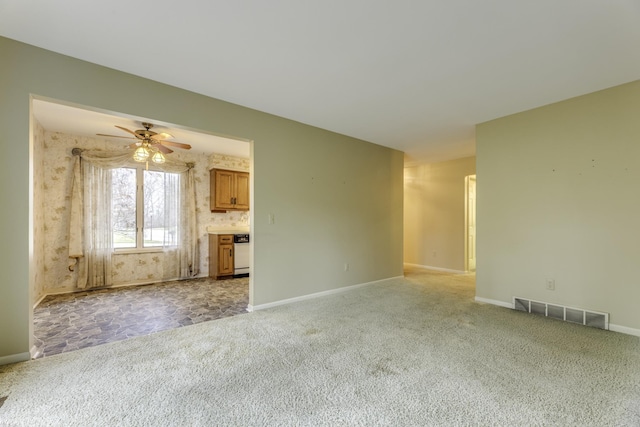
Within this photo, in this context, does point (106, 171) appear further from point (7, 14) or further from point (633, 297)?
point (633, 297)

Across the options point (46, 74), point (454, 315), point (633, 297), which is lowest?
point (454, 315)

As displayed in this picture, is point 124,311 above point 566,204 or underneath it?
underneath

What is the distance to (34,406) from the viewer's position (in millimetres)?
1691

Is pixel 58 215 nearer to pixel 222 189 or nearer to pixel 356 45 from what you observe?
pixel 222 189

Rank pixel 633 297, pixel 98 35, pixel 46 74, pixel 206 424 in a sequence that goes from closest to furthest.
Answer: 1. pixel 206 424
2. pixel 98 35
3. pixel 46 74
4. pixel 633 297

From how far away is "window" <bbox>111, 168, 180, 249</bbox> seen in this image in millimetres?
4969

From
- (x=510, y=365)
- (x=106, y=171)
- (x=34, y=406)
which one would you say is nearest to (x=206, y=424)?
(x=34, y=406)

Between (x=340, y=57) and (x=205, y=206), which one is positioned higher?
(x=340, y=57)

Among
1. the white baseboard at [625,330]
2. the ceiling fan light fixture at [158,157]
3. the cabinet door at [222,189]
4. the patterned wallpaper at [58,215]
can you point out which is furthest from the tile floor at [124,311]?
the white baseboard at [625,330]

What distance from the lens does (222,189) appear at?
580 centimetres

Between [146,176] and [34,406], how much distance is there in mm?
4309

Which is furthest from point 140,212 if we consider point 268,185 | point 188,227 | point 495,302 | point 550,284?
point 550,284

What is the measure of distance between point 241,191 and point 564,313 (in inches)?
225

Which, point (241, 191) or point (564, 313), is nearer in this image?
point (564, 313)
